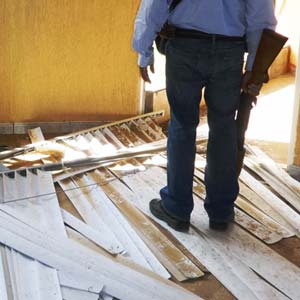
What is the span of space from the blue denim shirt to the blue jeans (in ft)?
0.19

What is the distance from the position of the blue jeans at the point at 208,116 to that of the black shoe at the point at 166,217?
0.03 m

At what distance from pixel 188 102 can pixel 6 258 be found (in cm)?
91

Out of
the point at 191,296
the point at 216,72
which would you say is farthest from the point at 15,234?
the point at 216,72

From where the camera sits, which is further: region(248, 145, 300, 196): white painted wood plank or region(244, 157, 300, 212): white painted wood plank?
region(248, 145, 300, 196): white painted wood plank

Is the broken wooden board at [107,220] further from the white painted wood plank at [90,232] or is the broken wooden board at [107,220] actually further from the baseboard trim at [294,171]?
the baseboard trim at [294,171]

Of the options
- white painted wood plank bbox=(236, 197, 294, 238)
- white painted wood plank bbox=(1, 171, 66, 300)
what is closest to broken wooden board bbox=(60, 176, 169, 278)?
white painted wood plank bbox=(1, 171, 66, 300)

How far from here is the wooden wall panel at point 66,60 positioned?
353 cm

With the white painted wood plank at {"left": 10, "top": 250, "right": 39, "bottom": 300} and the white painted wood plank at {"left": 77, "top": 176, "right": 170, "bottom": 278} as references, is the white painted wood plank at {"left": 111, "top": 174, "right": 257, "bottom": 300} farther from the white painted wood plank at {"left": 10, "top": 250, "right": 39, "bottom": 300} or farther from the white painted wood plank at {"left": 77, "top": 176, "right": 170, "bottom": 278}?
the white painted wood plank at {"left": 10, "top": 250, "right": 39, "bottom": 300}

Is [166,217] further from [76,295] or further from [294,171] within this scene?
[294,171]

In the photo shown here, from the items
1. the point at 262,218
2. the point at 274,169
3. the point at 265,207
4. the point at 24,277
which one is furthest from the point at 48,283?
the point at 274,169

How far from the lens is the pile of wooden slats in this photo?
2.09 meters

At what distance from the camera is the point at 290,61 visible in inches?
217

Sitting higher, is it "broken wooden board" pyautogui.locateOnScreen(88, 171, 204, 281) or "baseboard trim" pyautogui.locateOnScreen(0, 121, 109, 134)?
"baseboard trim" pyautogui.locateOnScreen(0, 121, 109, 134)

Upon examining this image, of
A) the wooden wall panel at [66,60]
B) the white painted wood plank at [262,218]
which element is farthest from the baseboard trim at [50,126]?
the white painted wood plank at [262,218]
